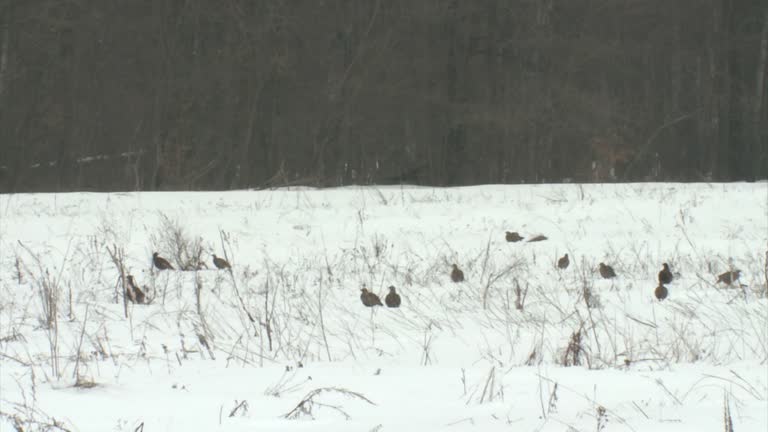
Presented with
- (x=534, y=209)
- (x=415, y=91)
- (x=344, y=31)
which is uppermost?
(x=344, y=31)

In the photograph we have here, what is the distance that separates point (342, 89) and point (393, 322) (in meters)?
16.8

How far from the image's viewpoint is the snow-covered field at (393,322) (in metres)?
2.88

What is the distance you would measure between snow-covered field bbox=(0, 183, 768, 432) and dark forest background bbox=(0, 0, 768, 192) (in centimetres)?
1001

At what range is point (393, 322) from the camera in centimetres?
474

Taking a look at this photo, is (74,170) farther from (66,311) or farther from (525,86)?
(66,311)

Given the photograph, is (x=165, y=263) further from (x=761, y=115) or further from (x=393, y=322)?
(x=761, y=115)

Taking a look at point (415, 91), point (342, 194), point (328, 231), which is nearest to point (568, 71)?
point (415, 91)

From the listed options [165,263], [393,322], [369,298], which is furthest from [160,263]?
[393,322]

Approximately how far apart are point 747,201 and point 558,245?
3.19 meters

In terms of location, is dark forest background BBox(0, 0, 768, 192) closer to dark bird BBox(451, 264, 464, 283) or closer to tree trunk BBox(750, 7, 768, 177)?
tree trunk BBox(750, 7, 768, 177)

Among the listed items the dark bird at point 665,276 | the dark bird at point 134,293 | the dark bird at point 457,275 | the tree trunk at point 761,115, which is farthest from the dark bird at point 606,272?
the tree trunk at point 761,115

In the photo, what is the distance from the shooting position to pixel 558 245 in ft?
24.3

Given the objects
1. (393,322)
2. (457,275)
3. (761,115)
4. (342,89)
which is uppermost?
(342,89)

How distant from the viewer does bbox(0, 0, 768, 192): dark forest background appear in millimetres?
19781
